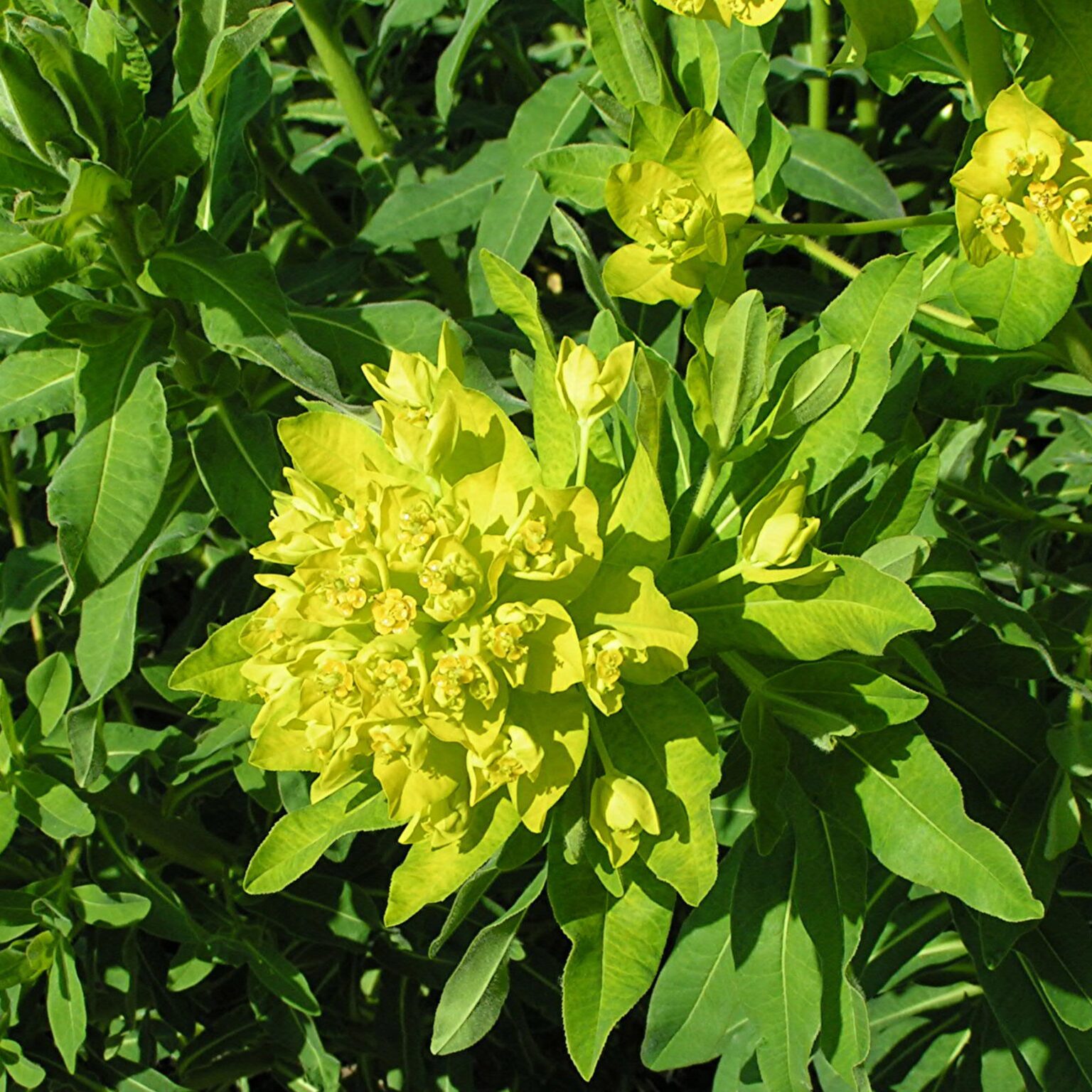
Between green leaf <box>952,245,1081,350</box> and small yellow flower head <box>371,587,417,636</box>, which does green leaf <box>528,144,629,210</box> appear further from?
small yellow flower head <box>371,587,417,636</box>

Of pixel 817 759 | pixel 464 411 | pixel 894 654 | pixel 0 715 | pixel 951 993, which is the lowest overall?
pixel 951 993

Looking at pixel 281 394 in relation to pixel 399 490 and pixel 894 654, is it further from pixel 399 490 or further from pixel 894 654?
pixel 894 654

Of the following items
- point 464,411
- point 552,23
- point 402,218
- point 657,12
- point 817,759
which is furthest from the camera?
point 552,23

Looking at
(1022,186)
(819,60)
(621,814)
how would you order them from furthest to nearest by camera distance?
(819,60) < (1022,186) < (621,814)

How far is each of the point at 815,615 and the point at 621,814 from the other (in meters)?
0.33

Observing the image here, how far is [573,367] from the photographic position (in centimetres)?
154

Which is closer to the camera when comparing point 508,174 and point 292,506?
point 292,506

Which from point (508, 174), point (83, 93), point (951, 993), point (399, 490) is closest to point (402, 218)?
point (508, 174)

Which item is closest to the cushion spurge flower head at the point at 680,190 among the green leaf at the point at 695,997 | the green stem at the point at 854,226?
the green stem at the point at 854,226

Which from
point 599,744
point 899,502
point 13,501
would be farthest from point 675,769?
point 13,501

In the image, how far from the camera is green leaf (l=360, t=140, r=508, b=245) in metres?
2.70

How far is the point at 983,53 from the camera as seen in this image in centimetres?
165

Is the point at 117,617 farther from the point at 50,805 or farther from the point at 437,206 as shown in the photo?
the point at 437,206

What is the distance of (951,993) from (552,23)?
8.83 feet
